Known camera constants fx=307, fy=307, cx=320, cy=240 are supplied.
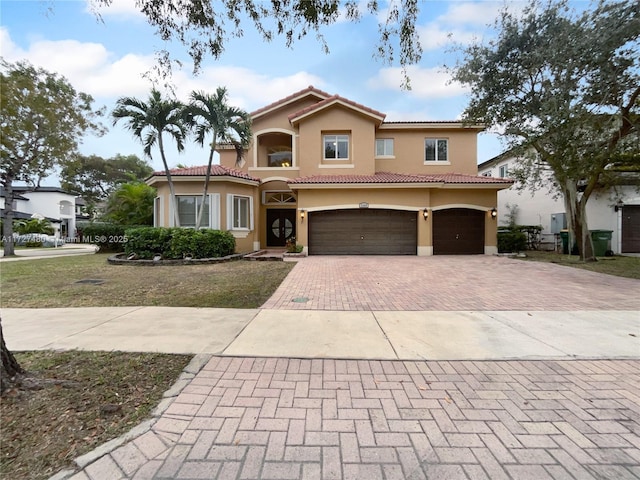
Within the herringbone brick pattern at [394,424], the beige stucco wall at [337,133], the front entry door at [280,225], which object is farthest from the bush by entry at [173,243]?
the herringbone brick pattern at [394,424]

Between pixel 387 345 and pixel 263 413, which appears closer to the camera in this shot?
pixel 263 413

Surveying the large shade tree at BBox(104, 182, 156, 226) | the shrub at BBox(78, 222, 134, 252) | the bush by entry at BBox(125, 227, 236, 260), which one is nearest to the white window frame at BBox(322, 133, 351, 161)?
the bush by entry at BBox(125, 227, 236, 260)

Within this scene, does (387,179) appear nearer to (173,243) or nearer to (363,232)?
(363,232)

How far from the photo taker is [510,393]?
10.1 ft

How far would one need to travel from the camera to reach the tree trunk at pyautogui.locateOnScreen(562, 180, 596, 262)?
13.8 m

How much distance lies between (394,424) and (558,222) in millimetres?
22145

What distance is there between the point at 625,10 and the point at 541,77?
2.90 m

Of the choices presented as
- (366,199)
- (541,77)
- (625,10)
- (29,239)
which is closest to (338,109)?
(366,199)

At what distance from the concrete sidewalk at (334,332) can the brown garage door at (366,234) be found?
10.3 m

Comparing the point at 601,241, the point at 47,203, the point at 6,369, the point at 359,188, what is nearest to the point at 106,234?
the point at 359,188

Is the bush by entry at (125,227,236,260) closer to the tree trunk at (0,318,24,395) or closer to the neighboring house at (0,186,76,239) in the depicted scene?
the tree trunk at (0,318,24,395)

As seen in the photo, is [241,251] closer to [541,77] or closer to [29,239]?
[541,77]

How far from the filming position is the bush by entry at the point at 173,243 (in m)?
13.2

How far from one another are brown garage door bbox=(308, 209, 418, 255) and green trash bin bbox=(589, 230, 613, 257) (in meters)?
9.50
